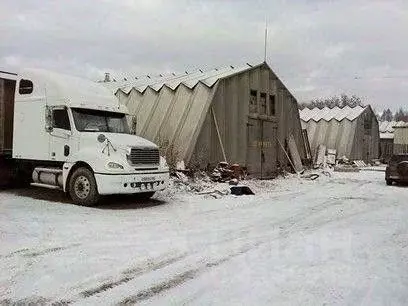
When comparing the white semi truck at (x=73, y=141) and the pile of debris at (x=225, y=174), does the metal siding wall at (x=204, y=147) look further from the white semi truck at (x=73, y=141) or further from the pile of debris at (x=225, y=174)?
the white semi truck at (x=73, y=141)

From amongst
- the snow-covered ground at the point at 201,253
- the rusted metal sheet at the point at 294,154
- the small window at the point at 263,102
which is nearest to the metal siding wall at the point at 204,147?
the small window at the point at 263,102

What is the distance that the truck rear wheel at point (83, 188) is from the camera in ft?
39.3

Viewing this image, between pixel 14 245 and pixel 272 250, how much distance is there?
4.09 meters

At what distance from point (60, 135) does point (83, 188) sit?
1.66 m

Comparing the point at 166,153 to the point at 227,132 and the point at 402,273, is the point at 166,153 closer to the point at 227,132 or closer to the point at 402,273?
the point at 227,132

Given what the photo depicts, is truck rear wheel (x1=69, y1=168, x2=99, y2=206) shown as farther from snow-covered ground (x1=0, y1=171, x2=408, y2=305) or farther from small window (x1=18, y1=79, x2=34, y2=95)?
small window (x1=18, y1=79, x2=34, y2=95)

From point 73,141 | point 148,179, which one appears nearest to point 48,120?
point 73,141

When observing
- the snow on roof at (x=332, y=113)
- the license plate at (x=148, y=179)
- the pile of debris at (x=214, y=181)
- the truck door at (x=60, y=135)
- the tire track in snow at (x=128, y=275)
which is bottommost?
the tire track in snow at (x=128, y=275)

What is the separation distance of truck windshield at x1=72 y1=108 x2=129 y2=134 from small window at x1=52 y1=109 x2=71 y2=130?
0.24 m

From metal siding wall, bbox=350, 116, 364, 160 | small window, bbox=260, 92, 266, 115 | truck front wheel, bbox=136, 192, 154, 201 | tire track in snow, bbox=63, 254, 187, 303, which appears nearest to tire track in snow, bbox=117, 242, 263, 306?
tire track in snow, bbox=63, 254, 187, 303

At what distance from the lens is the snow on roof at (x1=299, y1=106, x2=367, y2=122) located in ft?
124

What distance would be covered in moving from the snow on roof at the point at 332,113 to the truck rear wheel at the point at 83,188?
2881 cm

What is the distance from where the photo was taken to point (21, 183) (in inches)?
597

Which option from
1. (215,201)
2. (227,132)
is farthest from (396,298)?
(227,132)
